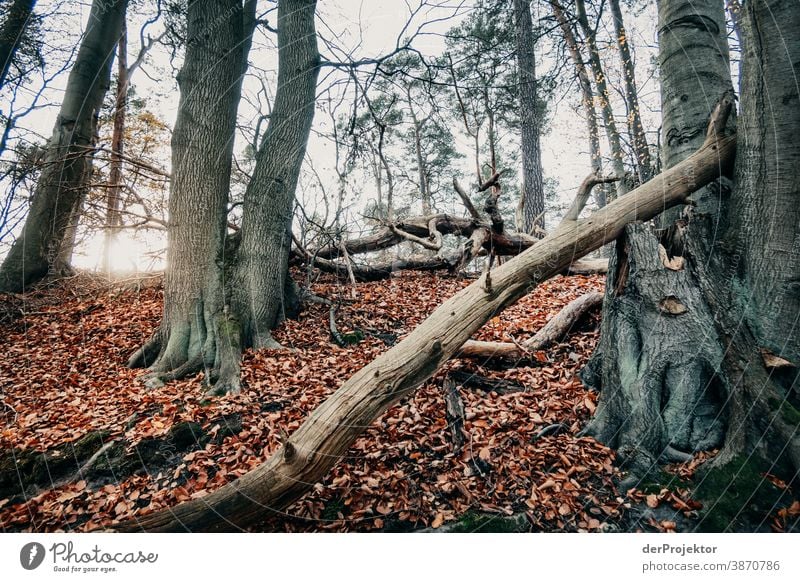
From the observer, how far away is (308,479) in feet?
5.83

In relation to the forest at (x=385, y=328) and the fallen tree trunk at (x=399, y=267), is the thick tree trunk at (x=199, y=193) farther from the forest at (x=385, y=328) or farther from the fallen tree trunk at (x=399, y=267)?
the fallen tree trunk at (x=399, y=267)

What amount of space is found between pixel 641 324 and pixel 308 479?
2.36 metres

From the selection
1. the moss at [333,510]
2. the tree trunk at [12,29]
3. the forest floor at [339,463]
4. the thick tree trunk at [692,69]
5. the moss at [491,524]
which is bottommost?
the moss at [491,524]

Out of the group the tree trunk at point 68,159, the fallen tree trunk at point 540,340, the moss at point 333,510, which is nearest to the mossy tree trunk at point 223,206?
the tree trunk at point 68,159

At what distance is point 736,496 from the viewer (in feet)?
5.77

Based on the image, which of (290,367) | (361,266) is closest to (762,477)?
(290,367)

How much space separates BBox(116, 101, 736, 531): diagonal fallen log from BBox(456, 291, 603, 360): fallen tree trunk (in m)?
0.88

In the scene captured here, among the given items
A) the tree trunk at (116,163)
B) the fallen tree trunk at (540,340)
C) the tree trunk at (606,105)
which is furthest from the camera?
the tree trunk at (606,105)

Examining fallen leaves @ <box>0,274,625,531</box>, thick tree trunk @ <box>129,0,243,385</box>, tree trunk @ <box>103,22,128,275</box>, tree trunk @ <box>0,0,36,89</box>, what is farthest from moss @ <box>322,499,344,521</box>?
tree trunk @ <box>0,0,36,89</box>

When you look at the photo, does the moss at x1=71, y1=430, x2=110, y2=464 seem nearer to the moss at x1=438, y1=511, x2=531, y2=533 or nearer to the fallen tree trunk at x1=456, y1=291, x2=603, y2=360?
the moss at x1=438, y1=511, x2=531, y2=533

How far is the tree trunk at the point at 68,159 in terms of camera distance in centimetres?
371

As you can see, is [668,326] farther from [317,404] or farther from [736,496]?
[317,404]

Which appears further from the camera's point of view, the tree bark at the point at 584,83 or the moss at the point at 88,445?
the tree bark at the point at 584,83
